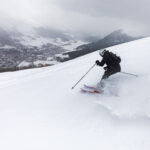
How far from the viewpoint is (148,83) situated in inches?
277

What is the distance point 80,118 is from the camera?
565 centimetres

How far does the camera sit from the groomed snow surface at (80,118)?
436 cm

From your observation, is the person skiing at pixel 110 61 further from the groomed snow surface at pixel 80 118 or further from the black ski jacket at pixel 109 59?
the groomed snow surface at pixel 80 118

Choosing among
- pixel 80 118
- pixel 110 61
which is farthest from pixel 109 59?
pixel 80 118

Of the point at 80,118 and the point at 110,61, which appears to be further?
the point at 110,61

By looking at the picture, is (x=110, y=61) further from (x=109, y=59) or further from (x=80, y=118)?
(x=80, y=118)

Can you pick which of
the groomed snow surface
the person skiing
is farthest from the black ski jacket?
the groomed snow surface

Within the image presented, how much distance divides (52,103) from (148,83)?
4.78 metres

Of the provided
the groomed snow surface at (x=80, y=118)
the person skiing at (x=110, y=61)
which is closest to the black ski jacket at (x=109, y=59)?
the person skiing at (x=110, y=61)

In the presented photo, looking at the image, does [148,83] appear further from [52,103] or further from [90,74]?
[52,103]

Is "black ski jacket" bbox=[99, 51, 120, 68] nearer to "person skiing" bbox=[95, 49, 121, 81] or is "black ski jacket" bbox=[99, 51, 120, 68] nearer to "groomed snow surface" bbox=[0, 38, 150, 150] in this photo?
"person skiing" bbox=[95, 49, 121, 81]

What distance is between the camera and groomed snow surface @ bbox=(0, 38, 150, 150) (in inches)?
172

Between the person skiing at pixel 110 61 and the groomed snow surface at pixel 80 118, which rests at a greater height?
the person skiing at pixel 110 61

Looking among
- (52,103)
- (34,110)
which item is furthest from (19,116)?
(52,103)
